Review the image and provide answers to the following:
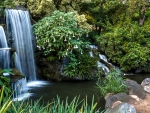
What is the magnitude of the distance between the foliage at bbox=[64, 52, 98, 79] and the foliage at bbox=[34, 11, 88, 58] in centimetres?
66

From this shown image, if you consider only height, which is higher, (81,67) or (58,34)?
(58,34)

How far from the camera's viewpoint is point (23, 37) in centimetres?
1140

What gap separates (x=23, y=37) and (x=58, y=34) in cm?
204

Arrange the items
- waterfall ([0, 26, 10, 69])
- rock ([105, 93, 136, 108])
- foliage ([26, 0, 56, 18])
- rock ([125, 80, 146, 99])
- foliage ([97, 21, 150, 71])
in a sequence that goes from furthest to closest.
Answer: foliage ([97, 21, 150, 71]) < foliage ([26, 0, 56, 18]) < waterfall ([0, 26, 10, 69]) < rock ([125, 80, 146, 99]) < rock ([105, 93, 136, 108])

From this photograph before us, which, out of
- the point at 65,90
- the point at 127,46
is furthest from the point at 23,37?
the point at 127,46

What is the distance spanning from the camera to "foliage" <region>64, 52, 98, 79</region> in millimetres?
11423

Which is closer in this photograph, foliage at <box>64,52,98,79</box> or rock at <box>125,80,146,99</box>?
rock at <box>125,80,146,99</box>

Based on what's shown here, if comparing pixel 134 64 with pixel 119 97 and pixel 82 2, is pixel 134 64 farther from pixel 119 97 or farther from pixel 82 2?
pixel 119 97

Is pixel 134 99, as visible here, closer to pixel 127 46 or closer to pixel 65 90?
pixel 65 90

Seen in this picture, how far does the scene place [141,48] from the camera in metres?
13.5

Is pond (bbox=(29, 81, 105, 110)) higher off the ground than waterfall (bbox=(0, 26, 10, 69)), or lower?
lower

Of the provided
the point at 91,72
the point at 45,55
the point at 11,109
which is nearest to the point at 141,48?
the point at 91,72

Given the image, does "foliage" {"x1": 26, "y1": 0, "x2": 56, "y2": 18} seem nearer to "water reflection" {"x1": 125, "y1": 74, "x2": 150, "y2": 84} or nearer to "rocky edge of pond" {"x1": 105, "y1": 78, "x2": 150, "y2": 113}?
"water reflection" {"x1": 125, "y1": 74, "x2": 150, "y2": 84}

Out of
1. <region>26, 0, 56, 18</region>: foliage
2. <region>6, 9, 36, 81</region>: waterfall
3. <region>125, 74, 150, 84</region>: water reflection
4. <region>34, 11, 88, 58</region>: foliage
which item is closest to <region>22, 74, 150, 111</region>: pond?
<region>6, 9, 36, 81</region>: waterfall
